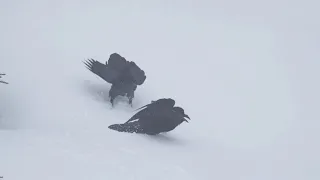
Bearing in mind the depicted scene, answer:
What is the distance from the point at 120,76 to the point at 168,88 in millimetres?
1540

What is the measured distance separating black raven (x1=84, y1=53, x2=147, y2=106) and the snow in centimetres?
19

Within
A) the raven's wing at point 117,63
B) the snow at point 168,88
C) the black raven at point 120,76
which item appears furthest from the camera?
the raven's wing at point 117,63

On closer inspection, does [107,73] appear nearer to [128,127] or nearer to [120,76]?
[120,76]

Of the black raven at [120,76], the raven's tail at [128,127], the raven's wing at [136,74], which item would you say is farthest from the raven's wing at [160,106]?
the raven's wing at [136,74]

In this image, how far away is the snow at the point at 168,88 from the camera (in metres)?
3.31

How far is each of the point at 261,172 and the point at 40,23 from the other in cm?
543

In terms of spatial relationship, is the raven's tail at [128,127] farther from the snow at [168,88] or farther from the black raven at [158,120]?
the snow at [168,88]

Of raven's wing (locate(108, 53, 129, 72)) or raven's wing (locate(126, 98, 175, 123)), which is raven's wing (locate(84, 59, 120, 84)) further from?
raven's wing (locate(126, 98, 175, 123))

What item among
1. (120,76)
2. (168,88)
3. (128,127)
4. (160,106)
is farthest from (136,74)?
(168,88)

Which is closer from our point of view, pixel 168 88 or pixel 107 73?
pixel 107 73

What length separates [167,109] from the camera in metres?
4.07

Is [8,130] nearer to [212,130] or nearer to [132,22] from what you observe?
[212,130]

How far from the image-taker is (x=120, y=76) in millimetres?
4691

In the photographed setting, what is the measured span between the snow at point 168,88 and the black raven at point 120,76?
0.19 m
